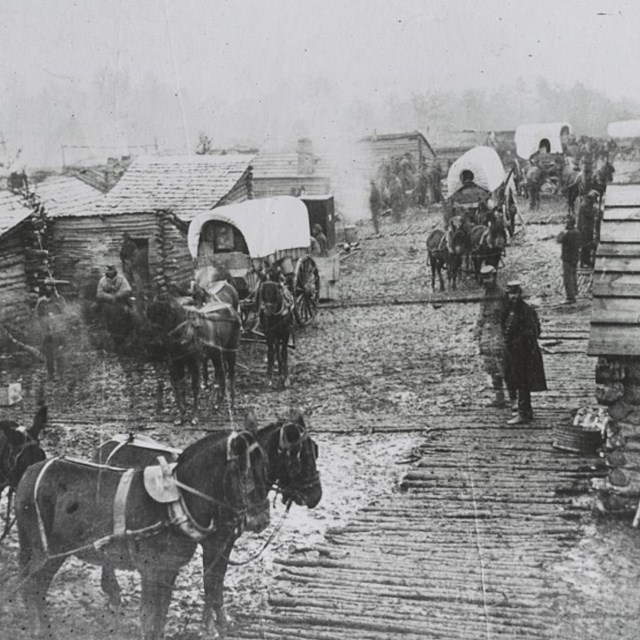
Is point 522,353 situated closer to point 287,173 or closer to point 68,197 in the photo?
point 68,197

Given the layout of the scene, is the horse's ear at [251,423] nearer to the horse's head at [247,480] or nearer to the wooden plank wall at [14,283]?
the horse's head at [247,480]

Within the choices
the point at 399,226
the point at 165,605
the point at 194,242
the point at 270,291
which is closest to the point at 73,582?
the point at 165,605

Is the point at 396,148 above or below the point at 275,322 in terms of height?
above

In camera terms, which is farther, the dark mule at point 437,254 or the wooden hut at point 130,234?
the dark mule at point 437,254

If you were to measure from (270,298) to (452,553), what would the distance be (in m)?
6.43

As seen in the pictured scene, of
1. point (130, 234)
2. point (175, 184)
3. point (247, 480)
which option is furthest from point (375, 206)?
point (247, 480)

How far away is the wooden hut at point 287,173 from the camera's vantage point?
93.7 ft

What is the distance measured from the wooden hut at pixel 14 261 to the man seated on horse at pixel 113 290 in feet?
5.47

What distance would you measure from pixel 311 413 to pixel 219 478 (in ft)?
18.1

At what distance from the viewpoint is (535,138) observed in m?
29.5

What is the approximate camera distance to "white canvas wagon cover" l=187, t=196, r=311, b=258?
1516 cm

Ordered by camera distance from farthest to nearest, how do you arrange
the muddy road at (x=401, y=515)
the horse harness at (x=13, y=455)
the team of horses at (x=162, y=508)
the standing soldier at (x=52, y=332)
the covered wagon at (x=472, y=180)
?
the covered wagon at (x=472, y=180) → the standing soldier at (x=52, y=332) → the horse harness at (x=13, y=455) → the muddy road at (x=401, y=515) → the team of horses at (x=162, y=508)

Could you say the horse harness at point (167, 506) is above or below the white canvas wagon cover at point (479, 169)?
below

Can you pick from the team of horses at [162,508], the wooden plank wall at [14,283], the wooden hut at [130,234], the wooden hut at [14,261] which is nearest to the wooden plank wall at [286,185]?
the wooden hut at [130,234]
